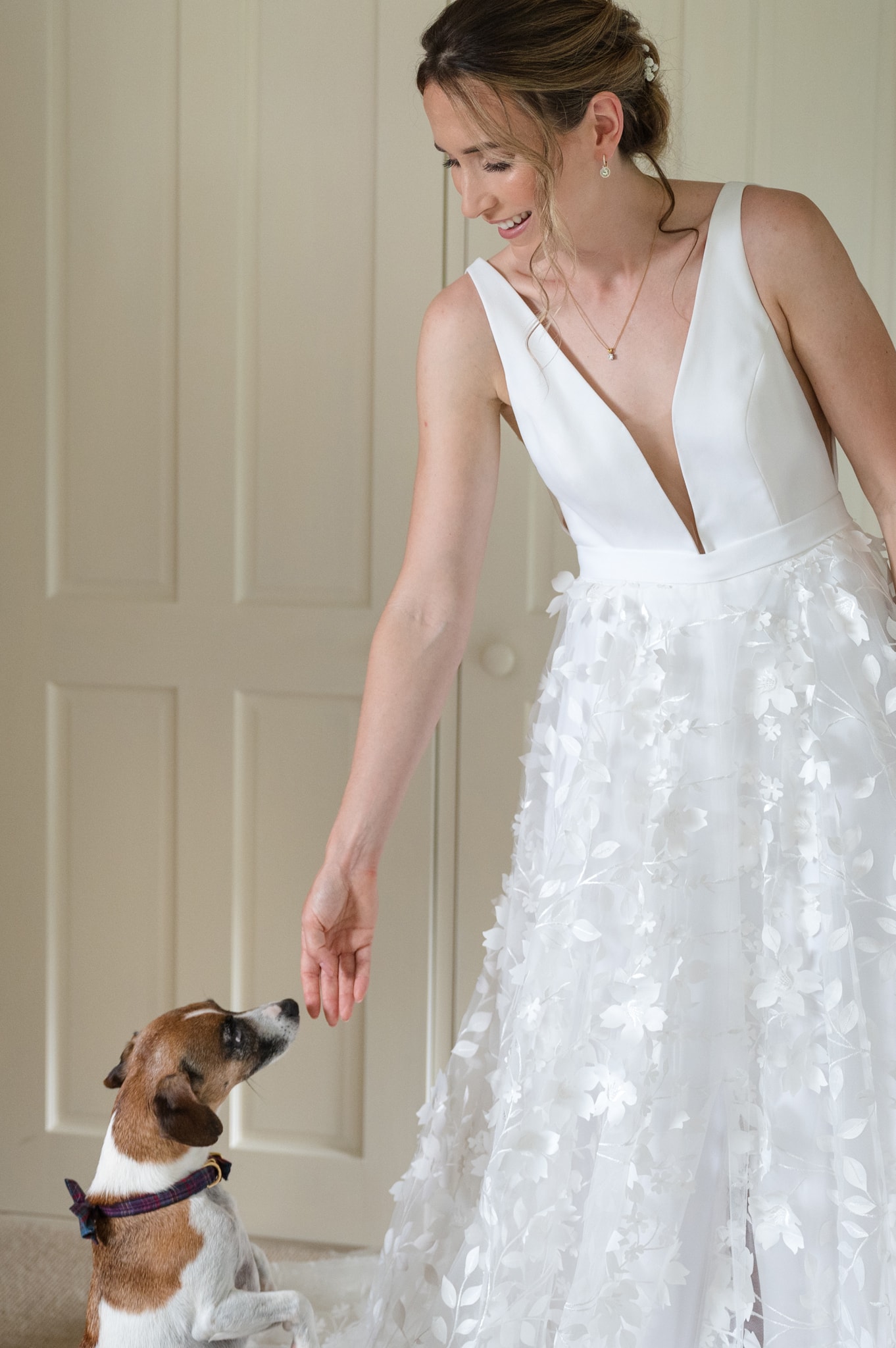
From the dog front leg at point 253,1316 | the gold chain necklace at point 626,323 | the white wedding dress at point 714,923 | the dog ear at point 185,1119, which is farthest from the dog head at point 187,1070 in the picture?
the gold chain necklace at point 626,323

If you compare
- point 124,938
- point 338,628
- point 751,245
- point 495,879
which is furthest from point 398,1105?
point 751,245

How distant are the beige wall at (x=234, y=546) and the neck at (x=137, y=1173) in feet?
2.07

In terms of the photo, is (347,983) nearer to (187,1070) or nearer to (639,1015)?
(187,1070)

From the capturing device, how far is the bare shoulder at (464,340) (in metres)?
1.17

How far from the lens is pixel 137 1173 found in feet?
4.27

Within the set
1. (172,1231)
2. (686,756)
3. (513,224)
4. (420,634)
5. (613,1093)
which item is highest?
(513,224)

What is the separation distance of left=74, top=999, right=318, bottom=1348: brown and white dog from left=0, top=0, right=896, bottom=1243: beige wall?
609mm

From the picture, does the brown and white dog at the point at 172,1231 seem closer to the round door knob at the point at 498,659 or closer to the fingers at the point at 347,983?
the fingers at the point at 347,983

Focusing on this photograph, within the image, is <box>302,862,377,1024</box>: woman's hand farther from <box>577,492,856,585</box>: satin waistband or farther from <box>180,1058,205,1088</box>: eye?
<box>577,492,856,585</box>: satin waistband

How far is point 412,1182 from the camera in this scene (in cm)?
128

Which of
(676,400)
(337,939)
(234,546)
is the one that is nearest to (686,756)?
(676,400)
